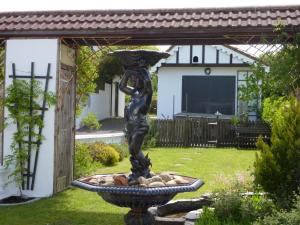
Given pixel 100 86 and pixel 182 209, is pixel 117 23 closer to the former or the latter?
pixel 182 209

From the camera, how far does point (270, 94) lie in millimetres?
9820

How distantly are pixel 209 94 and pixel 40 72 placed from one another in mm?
17576

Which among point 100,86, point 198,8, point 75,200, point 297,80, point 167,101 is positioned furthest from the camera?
point 100,86

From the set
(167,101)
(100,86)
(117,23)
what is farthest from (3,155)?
(100,86)

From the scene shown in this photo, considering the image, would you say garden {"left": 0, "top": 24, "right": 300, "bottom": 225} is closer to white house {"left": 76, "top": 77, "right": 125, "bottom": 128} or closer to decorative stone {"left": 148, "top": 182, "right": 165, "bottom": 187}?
decorative stone {"left": 148, "top": 182, "right": 165, "bottom": 187}

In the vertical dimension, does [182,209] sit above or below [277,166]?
below

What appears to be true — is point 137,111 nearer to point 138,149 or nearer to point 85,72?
point 138,149

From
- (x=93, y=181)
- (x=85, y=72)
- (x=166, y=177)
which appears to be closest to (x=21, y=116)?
(x=85, y=72)

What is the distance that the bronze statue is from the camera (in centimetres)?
602

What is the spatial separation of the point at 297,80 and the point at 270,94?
0.82m

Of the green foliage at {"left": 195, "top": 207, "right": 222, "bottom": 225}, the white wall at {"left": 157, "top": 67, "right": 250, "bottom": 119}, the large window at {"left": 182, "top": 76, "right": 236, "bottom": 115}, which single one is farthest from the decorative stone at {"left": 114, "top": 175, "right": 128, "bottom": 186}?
the white wall at {"left": 157, "top": 67, "right": 250, "bottom": 119}

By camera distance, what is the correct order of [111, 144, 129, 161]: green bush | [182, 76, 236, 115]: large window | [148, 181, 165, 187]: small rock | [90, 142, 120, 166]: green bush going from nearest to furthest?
[148, 181, 165, 187]: small rock → [90, 142, 120, 166]: green bush → [111, 144, 129, 161]: green bush → [182, 76, 236, 115]: large window

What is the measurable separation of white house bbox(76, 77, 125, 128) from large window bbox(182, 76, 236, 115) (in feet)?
24.3

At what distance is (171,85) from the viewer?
1109 inches
